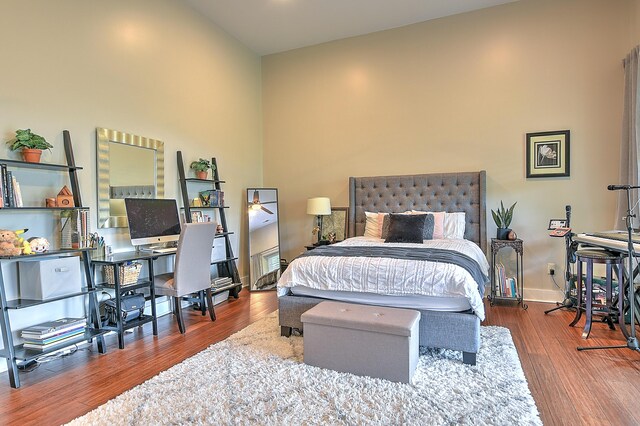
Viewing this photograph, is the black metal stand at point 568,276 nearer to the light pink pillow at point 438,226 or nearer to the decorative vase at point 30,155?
the light pink pillow at point 438,226

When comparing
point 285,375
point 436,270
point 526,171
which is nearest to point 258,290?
point 285,375

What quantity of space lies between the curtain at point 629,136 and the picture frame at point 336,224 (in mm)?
3126

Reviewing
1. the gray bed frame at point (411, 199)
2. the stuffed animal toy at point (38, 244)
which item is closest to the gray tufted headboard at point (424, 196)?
the gray bed frame at point (411, 199)

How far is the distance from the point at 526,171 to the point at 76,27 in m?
4.91

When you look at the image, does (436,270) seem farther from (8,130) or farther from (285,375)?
(8,130)

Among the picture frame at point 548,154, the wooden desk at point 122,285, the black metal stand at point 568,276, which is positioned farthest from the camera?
the picture frame at point 548,154

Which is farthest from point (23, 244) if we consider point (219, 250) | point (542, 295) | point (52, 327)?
point (542, 295)

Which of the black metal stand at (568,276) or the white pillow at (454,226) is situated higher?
the white pillow at (454,226)

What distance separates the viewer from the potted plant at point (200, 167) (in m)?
4.38

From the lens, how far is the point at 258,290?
4.96 meters

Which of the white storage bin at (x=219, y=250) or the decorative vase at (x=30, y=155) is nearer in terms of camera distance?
the decorative vase at (x=30, y=155)

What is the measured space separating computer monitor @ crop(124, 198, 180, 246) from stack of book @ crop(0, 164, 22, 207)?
882 mm

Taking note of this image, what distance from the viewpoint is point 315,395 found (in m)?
2.10

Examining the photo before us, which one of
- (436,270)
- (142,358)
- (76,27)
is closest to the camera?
(436,270)
